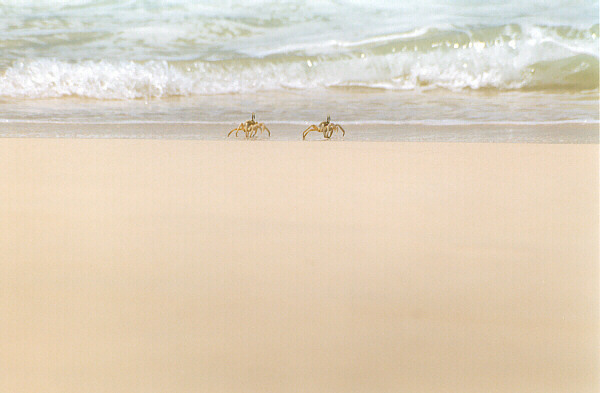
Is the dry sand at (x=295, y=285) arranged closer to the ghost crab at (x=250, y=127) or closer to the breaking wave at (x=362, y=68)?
the ghost crab at (x=250, y=127)

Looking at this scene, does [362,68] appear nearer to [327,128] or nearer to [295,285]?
[327,128]

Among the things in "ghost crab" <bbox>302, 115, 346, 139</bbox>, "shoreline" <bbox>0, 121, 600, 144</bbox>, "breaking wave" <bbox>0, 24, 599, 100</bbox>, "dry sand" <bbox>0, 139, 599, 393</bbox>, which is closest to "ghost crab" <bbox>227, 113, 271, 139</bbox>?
"shoreline" <bbox>0, 121, 600, 144</bbox>

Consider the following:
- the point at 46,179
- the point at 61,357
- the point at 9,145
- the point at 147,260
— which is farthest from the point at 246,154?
the point at 61,357

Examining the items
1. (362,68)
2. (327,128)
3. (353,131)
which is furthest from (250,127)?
(362,68)

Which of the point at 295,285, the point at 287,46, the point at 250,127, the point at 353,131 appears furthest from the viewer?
the point at 287,46

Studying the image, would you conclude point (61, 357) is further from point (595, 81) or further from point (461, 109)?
point (595, 81)

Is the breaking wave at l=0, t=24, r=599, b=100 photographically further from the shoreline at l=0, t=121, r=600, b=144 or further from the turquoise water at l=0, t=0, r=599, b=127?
the shoreline at l=0, t=121, r=600, b=144
